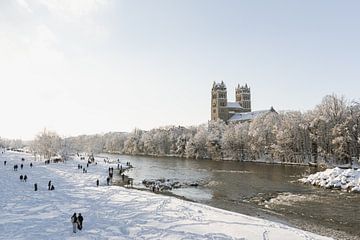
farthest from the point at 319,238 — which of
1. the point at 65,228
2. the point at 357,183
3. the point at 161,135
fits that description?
the point at 161,135

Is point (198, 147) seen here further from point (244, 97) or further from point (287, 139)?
point (244, 97)

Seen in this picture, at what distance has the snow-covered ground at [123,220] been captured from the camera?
21594 millimetres

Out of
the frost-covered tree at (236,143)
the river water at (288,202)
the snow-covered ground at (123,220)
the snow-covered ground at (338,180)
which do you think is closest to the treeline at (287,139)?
the frost-covered tree at (236,143)

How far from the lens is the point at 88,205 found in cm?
3062

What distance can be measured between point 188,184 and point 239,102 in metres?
149

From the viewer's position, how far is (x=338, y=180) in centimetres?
4688

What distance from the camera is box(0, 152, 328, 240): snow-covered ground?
21.6 m

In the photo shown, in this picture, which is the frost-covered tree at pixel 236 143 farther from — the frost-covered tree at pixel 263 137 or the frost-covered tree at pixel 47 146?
the frost-covered tree at pixel 47 146

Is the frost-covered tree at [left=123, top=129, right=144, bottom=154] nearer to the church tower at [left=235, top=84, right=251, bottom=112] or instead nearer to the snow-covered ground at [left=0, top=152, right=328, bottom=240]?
the church tower at [left=235, top=84, right=251, bottom=112]

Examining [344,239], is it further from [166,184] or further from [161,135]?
[161,135]

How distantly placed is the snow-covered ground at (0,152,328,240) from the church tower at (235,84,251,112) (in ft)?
534

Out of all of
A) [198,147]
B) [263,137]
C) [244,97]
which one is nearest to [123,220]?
[263,137]

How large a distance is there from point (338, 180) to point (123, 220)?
33.8m

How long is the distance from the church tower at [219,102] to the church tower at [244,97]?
17.1 metres
